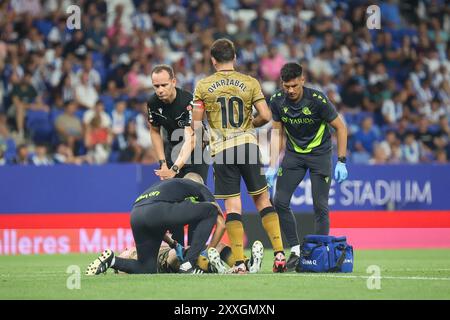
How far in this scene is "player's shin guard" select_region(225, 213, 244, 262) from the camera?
10.8 metres

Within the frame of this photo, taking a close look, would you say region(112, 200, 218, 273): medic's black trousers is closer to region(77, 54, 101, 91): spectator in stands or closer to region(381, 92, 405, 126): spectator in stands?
region(77, 54, 101, 91): spectator in stands

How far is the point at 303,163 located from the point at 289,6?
1252 centimetres

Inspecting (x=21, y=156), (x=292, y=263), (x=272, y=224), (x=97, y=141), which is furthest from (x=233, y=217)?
(x=97, y=141)

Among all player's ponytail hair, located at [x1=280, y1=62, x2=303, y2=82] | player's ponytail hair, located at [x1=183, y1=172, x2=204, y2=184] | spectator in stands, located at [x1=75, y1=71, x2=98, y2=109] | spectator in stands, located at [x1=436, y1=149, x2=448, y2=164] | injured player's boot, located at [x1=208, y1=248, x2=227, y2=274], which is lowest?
injured player's boot, located at [x1=208, y1=248, x2=227, y2=274]

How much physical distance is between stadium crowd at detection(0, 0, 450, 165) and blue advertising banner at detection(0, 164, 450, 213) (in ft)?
2.61

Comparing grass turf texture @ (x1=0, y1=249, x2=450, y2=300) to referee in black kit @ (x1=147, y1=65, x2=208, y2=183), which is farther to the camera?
referee in black kit @ (x1=147, y1=65, x2=208, y2=183)

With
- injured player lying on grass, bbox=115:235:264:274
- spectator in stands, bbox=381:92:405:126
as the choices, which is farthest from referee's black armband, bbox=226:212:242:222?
spectator in stands, bbox=381:92:405:126

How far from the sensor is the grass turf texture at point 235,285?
846 cm

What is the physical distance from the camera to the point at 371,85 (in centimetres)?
2247

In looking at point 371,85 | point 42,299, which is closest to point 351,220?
point 371,85

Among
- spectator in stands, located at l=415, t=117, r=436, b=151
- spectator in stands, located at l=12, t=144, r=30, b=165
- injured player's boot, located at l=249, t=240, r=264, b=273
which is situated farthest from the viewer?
spectator in stands, located at l=415, t=117, r=436, b=151

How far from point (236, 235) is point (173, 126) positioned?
5.84ft

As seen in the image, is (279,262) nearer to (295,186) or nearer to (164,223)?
(295,186)
